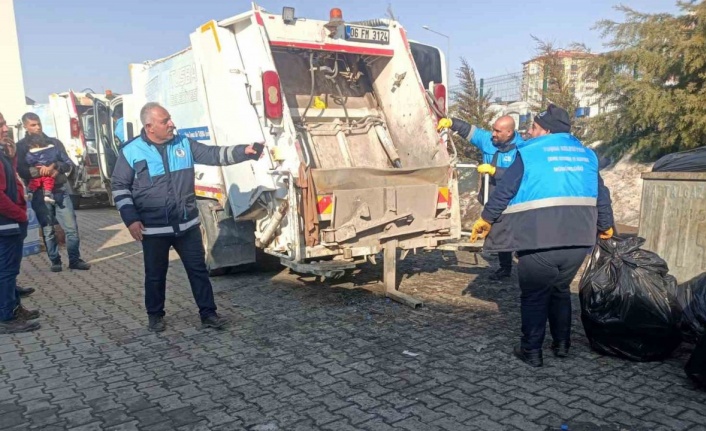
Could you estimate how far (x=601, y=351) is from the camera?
138 inches

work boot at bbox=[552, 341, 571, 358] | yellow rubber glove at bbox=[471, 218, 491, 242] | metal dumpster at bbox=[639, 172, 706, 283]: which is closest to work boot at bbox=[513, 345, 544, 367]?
work boot at bbox=[552, 341, 571, 358]

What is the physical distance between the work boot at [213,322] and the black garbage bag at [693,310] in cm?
328

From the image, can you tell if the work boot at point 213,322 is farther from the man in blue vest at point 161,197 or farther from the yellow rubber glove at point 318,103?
the yellow rubber glove at point 318,103

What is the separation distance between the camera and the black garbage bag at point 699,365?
2.92 metres

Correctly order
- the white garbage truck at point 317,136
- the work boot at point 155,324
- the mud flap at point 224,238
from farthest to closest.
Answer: the mud flap at point 224,238, the white garbage truck at point 317,136, the work boot at point 155,324

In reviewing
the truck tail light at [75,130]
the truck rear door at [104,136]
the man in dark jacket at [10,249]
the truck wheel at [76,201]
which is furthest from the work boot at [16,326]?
the truck wheel at [76,201]

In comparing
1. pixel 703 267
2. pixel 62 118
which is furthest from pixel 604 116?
pixel 62 118

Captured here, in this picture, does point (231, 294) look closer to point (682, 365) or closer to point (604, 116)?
point (682, 365)

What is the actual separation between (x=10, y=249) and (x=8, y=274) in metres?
0.21

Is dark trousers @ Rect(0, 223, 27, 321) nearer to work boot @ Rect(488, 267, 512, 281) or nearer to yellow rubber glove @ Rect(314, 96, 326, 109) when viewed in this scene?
yellow rubber glove @ Rect(314, 96, 326, 109)

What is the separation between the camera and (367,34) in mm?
5113

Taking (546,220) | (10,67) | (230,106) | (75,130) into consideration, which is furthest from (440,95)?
(10,67)

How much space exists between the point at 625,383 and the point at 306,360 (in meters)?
2.01

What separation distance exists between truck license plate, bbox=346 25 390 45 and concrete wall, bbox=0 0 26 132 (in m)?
26.5
